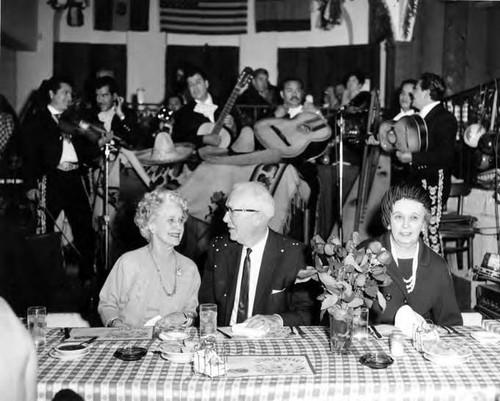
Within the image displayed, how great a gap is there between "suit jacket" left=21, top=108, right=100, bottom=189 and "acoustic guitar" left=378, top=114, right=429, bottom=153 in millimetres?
2635

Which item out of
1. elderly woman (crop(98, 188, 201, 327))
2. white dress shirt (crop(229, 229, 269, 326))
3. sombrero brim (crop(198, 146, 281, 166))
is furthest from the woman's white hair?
sombrero brim (crop(198, 146, 281, 166))

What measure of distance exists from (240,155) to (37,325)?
429 cm

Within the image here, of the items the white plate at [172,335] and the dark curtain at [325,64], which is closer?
the white plate at [172,335]

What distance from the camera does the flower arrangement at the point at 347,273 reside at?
2.39 metres

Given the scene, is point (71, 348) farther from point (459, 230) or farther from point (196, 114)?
point (196, 114)

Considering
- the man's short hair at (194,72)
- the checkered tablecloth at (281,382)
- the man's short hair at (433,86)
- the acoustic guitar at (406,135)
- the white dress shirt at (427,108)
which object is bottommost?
the checkered tablecloth at (281,382)

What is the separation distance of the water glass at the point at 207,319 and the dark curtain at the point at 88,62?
7478mm

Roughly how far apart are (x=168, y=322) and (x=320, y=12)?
795 centimetres

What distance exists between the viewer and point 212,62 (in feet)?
32.8

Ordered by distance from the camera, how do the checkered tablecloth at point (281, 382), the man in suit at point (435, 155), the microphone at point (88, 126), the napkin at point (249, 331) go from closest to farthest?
the checkered tablecloth at point (281, 382) → the napkin at point (249, 331) → the man in suit at point (435, 155) → the microphone at point (88, 126)

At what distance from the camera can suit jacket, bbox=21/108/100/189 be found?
20.8 ft

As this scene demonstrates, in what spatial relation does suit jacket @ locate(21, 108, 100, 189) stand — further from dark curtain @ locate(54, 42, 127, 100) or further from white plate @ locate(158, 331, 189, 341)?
white plate @ locate(158, 331, 189, 341)

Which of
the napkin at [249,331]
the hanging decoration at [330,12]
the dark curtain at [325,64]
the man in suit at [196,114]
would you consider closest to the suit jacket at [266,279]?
the napkin at [249,331]

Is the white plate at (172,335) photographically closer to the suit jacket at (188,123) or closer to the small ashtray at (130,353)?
the small ashtray at (130,353)
